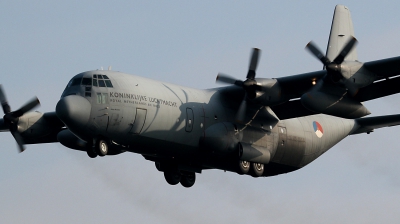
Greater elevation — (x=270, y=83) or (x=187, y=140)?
(x=270, y=83)

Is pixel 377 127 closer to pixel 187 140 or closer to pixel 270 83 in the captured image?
pixel 270 83

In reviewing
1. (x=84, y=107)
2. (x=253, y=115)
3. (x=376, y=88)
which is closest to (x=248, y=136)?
(x=253, y=115)

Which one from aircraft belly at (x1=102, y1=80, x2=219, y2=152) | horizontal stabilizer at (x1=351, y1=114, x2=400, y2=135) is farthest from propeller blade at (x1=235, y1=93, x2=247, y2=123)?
horizontal stabilizer at (x1=351, y1=114, x2=400, y2=135)

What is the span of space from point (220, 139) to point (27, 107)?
7.06 metres

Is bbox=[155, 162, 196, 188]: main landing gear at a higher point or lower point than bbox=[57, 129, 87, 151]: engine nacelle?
lower

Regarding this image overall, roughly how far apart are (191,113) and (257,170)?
3.31 meters

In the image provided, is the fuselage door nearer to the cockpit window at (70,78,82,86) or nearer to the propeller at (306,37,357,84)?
the cockpit window at (70,78,82,86)

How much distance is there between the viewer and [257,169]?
27.2m

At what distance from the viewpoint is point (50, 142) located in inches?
1180

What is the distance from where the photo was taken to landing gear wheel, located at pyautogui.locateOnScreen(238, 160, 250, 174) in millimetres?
26531

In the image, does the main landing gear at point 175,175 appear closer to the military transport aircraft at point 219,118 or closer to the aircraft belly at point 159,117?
the military transport aircraft at point 219,118

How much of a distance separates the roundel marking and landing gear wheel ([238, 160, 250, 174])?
12.2 ft

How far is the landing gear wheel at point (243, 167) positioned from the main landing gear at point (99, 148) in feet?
16.1

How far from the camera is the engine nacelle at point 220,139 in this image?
1018 inches
